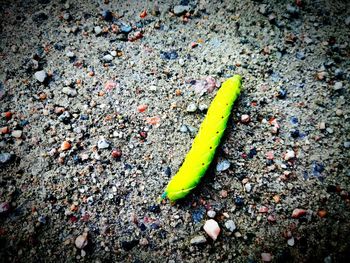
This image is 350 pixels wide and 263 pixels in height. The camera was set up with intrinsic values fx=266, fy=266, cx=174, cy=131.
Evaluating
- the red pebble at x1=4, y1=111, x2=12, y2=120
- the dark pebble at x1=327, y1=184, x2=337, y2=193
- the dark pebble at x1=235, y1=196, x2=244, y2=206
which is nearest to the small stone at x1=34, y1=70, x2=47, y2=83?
the red pebble at x1=4, y1=111, x2=12, y2=120

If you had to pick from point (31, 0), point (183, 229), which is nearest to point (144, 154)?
point (183, 229)

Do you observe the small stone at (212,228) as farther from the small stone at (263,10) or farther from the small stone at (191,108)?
the small stone at (263,10)

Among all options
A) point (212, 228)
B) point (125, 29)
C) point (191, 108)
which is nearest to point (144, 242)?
point (212, 228)

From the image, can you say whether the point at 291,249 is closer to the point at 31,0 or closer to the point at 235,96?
the point at 235,96

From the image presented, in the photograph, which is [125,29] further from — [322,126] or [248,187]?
[322,126]

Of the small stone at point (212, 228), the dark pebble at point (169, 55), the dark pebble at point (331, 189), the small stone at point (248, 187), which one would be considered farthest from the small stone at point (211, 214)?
the dark pebble at point (169, 55)

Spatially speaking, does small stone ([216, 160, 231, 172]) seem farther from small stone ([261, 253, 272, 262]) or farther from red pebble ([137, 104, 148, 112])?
red pebble ([137, 104, 148, 112])
